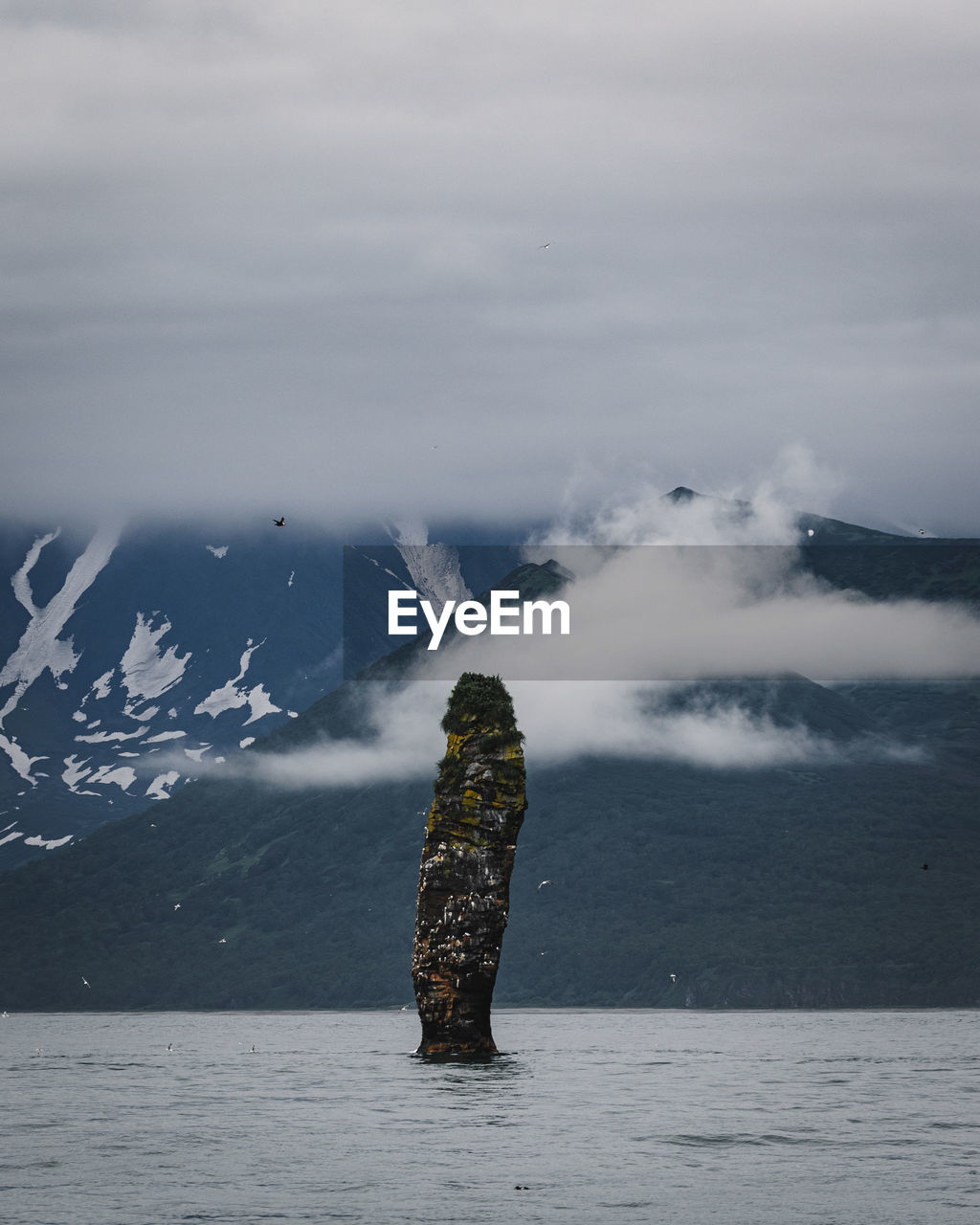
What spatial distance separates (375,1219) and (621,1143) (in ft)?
59.8

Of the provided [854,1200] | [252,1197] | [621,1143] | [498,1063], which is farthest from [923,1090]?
[252,1197]

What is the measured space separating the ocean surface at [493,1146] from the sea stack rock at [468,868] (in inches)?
146

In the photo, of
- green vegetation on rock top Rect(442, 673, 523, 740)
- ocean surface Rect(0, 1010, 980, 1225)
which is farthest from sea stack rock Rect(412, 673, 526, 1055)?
ocean surface Rect(0, 1010, 980, 1225)

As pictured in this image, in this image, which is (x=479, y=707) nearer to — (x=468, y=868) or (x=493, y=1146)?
(x=468, y=868)

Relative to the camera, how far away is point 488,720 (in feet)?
324

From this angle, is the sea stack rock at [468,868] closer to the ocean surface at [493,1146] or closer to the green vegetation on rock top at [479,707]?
the green vegetation on rock top at [479,707]

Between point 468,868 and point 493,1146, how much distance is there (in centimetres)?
3404

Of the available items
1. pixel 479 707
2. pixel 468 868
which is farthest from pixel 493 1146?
pixel 479 707

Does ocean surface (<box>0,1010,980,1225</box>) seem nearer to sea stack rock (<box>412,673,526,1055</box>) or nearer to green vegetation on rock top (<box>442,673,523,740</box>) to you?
sea stack rock (<box>412,673,526,1055</box>)

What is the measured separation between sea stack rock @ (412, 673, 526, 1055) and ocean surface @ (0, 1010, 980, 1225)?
12.2ft

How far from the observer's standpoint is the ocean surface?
48875 millimetres

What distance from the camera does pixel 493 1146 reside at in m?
61.9

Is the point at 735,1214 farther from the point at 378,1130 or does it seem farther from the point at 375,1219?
the point at 378,1130

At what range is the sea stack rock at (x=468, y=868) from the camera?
95.2 meters
